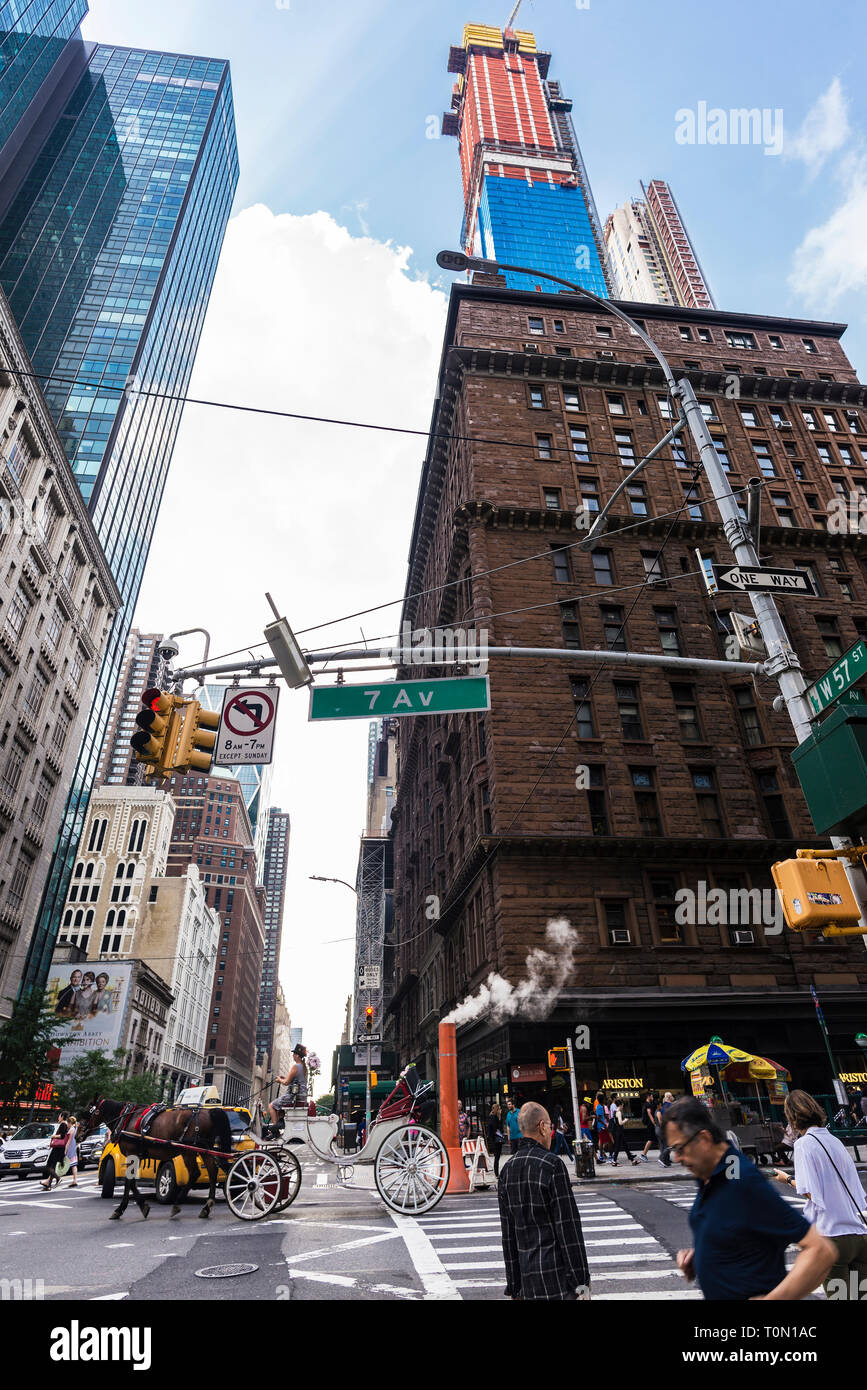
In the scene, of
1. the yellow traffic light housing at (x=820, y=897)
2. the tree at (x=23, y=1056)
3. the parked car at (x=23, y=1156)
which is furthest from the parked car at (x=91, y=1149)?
the yellow traffic light housing at (x=820, y=897)

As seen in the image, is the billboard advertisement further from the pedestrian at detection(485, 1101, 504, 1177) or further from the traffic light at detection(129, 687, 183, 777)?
the traffic light at detection(129, 687, 183, 777)

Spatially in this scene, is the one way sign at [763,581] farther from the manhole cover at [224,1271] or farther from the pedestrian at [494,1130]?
the pedestrian at [494,1130]

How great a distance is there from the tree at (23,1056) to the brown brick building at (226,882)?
106082 millimetres

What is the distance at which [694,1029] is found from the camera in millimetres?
29016

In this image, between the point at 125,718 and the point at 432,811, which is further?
the point at 125,718

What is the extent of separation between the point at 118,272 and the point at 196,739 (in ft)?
414

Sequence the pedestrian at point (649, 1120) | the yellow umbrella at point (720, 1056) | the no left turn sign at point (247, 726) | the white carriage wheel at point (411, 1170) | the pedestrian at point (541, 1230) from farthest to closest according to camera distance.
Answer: the pedestrian at point (649, 1120), the yellow umbrella at point (720, 1056), the white carriage wheel at point (411, 1170), the no left turn sign at point (247, 726), the pedestrian at point (541, 1230)

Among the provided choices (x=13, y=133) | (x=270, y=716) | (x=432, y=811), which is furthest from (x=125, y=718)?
(x=270, y=716)

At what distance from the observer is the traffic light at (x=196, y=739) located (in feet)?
32.2

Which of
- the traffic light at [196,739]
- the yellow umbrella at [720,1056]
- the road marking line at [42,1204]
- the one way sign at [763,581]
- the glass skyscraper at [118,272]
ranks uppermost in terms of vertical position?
the glass skyscraper at [118,272]

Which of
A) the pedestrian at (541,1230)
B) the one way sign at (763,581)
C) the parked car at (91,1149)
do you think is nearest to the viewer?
the pedestrian at (541,1230)

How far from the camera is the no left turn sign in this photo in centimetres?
1048
